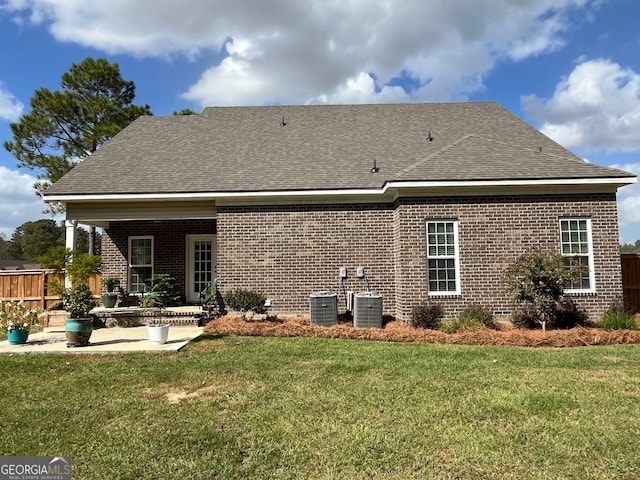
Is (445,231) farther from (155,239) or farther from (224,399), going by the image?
(155,239)

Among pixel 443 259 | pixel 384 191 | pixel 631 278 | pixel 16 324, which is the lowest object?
pixel 16 324

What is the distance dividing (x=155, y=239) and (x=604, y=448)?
13541mm

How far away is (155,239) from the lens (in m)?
14.7

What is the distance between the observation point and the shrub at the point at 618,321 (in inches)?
395

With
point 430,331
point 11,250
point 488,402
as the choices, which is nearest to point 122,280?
point 430,331

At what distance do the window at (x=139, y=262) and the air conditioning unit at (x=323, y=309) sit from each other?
654cm

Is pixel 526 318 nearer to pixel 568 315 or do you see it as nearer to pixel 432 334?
pixel 568 315

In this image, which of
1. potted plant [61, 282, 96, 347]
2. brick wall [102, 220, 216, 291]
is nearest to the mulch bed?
potted plant [61, 282, 96, 347]

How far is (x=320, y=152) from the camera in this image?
13977 mm

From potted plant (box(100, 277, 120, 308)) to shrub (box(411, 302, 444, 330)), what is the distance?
9.33m

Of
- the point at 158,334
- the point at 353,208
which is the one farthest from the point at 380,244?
the point at 158,334

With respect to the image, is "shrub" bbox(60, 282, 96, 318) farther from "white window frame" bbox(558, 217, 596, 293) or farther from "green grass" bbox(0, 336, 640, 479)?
"white window frame" bbox(558, 217, 596, 293)

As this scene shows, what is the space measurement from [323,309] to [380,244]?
261cm

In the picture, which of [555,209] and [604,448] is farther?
[555,209]
